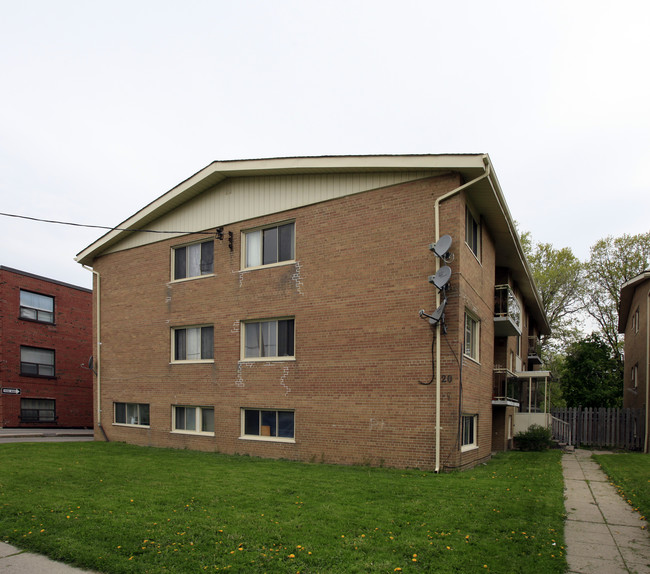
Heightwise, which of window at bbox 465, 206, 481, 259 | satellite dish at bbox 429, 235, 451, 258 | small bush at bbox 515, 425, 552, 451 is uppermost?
window at bbox 465, 206, 481, 259

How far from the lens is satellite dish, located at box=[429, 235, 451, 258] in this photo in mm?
12148

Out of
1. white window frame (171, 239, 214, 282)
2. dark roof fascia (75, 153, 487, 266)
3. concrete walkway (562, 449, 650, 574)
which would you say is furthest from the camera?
white window frame (171, 239, 214, 282)

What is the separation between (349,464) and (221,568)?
26.4 feet

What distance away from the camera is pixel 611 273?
38.4m

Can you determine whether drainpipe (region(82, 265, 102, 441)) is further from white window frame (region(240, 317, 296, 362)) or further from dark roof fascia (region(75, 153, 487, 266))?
white window frame (region(240, 317, 296, 362))

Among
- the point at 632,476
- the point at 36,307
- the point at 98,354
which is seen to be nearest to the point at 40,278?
the point at 36,307

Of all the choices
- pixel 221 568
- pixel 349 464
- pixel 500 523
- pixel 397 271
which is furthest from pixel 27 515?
pixel 397 271

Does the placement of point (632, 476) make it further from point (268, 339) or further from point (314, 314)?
point (268, 339)

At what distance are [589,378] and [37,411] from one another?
2938cm

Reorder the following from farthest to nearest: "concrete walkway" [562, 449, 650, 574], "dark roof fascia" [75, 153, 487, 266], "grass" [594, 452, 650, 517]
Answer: "dark roof fascia" [75, 153, 487, 266] → "grass" [594, 452, 650, 517] → "concrete walkway" [562, 449, 650, 574]

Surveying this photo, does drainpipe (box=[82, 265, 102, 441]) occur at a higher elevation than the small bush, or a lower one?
higher

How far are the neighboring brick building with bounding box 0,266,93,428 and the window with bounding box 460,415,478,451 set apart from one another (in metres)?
21.9

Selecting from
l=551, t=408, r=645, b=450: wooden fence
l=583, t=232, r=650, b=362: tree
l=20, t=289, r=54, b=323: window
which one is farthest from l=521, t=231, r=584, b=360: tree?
l=20, t=289, r=54, b=323: window

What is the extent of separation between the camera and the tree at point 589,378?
1170 inches
